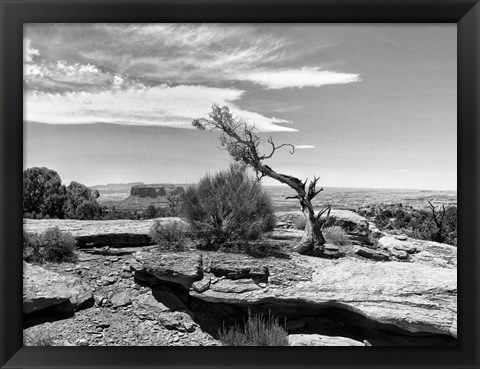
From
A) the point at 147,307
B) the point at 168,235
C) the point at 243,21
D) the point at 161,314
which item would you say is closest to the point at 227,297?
the point at 161,314

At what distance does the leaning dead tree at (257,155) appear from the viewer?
8.71 ft

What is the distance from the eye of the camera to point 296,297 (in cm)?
235

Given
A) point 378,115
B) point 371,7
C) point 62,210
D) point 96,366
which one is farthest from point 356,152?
point 62,210

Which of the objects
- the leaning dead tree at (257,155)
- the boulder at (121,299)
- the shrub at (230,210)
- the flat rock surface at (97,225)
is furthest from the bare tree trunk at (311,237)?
the boulder at (121,299)

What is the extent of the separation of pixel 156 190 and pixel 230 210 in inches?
30.6

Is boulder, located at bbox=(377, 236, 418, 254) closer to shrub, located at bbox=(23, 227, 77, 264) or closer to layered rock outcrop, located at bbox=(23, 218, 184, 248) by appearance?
layered rock outcrop, located at bbox=(23, 218, 184, 248)

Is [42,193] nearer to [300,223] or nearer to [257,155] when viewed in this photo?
[257,155]

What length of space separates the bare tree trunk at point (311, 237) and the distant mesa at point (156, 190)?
1247 millimetres

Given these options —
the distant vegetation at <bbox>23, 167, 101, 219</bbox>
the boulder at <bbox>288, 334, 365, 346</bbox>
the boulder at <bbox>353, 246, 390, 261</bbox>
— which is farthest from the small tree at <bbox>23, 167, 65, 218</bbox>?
the boulder at <bbox>353, 246, 390, 261</bbox>

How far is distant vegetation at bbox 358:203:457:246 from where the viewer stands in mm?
2838

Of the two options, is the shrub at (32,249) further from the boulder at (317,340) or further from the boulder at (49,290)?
the boulder at (317,340)

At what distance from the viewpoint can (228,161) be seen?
280 cm
